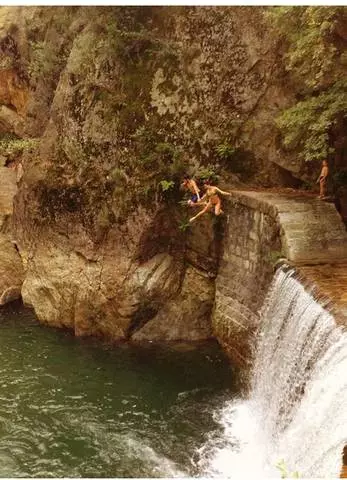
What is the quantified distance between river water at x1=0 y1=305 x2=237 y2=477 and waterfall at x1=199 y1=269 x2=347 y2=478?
49cm

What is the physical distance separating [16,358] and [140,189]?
5.13 metres

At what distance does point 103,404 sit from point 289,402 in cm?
412

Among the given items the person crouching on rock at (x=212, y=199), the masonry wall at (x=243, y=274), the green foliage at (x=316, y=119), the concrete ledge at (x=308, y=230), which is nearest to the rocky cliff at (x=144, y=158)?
the person crouching on rock at (x=212, y=199)

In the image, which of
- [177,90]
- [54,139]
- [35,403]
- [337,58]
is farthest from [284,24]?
[35,403]

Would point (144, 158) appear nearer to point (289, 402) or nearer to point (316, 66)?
point (316, 66)

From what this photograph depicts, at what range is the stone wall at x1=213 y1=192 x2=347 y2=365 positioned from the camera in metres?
10.4

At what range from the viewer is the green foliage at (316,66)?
969 centimetres

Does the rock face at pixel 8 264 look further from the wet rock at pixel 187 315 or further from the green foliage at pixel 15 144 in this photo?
the wet rock at pixel 187 315

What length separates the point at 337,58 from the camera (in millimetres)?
10461

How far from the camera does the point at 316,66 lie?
1060cm

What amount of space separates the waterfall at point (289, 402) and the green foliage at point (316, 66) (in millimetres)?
2869

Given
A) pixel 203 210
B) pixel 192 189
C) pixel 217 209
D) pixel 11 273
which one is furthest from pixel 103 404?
pixel 11 273

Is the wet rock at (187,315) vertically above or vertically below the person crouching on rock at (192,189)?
below

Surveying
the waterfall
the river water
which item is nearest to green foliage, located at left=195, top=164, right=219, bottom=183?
the waterfall
